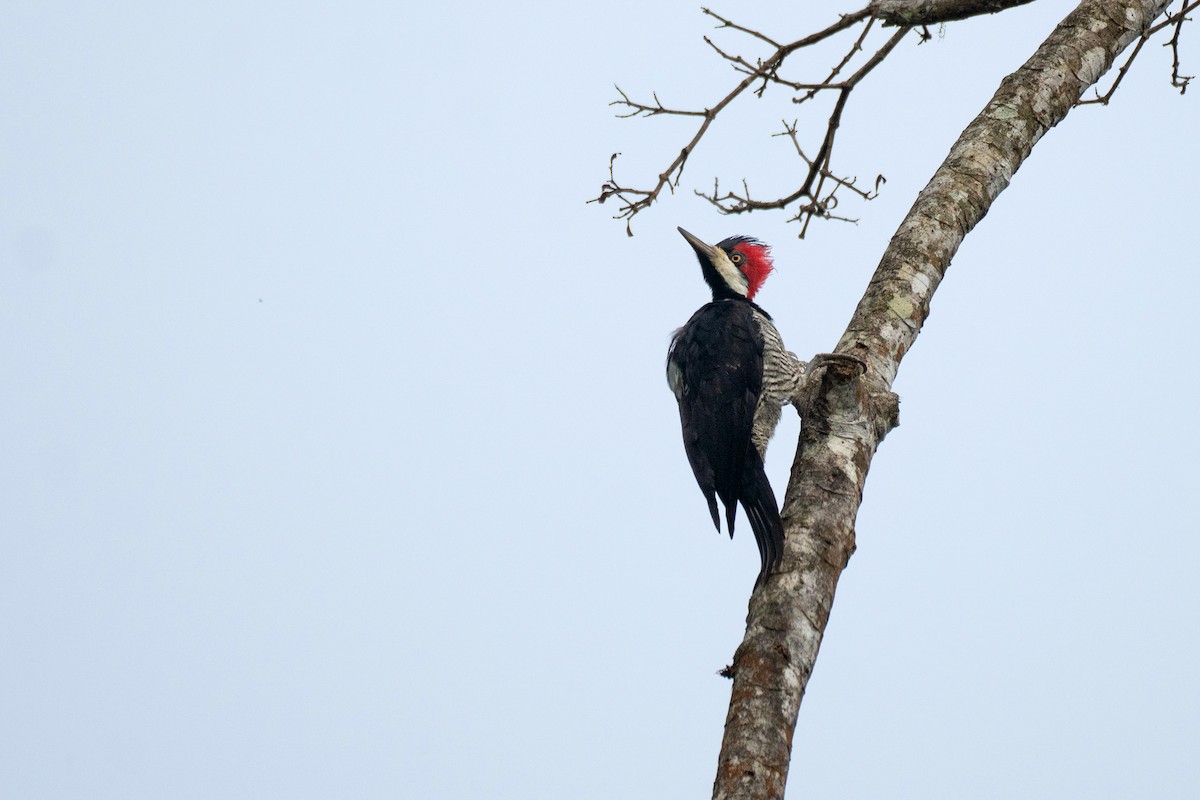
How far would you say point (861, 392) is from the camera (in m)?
2.87

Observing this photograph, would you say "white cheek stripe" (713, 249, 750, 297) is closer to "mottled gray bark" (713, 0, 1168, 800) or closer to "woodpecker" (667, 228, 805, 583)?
"woodpecker" (667, 228, 805, 583)

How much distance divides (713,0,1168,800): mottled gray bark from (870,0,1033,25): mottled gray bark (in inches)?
8.9

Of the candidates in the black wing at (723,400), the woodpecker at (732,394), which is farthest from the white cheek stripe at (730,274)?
the black wing at (723,400)

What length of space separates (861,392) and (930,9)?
1388 millimetres

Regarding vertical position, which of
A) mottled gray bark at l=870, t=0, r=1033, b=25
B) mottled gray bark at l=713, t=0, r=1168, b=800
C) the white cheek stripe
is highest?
the white cheek stripe

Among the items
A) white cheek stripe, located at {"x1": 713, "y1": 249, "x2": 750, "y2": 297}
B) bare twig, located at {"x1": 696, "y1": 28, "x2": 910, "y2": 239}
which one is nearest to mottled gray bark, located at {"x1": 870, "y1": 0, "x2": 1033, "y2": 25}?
bare twig, located at {"x1": 696, "y1": 28, "x2": 910, "y2": 239}

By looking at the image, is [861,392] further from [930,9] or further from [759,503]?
[930,9]

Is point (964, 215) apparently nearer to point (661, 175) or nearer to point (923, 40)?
point (923, 40)

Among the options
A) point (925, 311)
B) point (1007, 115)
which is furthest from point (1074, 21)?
point (925, 311)

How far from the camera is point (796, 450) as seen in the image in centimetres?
287

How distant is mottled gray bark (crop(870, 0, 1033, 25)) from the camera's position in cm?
343

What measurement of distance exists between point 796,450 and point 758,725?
95cm

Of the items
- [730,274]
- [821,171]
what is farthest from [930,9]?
[730,274]

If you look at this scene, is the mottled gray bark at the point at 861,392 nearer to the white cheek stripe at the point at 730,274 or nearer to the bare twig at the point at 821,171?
the bare twig at the point at 821,171
